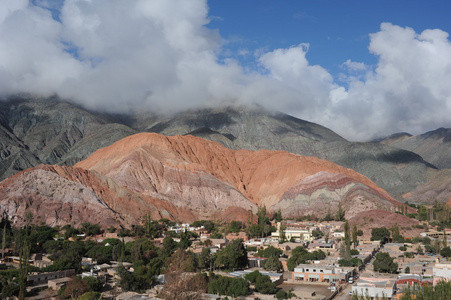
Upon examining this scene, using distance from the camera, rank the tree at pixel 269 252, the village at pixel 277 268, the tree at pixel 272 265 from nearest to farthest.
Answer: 1. the village at pixel 277 268
2. the tree at pixel 272 265
3. the tree at pixel 269 252

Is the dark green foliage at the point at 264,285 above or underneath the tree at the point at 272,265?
underneath

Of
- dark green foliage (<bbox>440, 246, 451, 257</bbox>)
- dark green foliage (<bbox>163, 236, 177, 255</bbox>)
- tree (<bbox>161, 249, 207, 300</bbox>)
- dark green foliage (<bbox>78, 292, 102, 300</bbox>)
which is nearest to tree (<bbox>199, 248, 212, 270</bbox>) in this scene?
dark green foliage (<bbox>163, 236, 177, 255</bbox>)

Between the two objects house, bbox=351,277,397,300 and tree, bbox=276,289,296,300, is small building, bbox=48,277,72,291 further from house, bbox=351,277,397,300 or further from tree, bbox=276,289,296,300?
house, bbox=351,277,397,300

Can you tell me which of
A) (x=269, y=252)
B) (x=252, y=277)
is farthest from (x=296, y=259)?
(x=252, y=277)

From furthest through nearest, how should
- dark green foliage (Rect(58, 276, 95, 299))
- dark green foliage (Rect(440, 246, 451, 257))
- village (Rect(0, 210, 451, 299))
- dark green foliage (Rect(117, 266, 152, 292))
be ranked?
dark green foliage (Rect(440, 246, 451, 257)) < dark green foliage (Rect(117, 266, 152, 292)) < village (Rect(0, 210, 451, 299)) < dark green foliage (Rect(58, 276, 95, 299))

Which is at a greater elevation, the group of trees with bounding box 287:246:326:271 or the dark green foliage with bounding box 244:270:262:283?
the group of trees with bounding box 287:246:326:271

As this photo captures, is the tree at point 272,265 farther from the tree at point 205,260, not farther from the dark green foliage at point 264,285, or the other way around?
the dark green foliage at point 264,285

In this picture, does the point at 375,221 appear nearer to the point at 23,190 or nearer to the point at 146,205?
the point at 146,205

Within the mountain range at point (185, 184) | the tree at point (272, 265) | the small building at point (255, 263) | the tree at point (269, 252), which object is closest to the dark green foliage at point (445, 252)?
the tree at point (269, 252)
